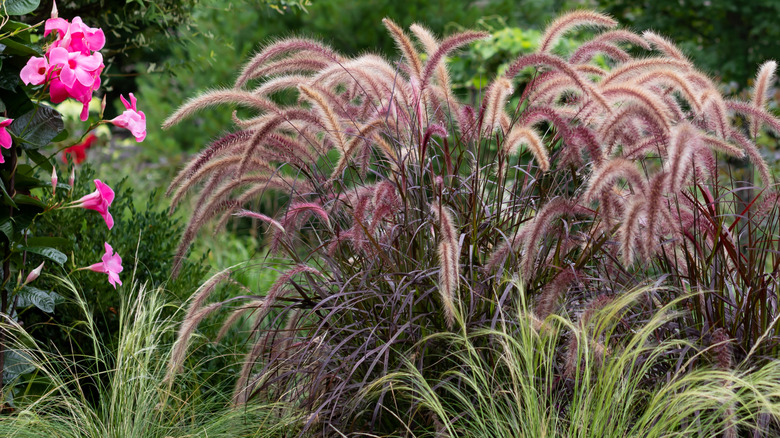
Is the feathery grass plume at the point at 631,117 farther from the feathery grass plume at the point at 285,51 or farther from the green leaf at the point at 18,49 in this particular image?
the green leaf at the point at 18,49

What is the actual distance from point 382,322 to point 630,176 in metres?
0.94

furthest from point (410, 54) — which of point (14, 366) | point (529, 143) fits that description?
point (14, 366)

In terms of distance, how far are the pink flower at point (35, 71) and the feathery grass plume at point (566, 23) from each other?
174 centimetres

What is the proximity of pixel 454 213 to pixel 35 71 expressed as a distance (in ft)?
4.91

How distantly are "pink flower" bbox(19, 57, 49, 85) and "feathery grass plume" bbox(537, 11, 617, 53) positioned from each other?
5.70 feet

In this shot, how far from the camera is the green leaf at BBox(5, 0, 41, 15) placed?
2.61m

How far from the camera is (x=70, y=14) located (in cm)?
412

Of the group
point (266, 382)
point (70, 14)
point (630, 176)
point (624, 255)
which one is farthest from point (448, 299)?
point (70, 14)

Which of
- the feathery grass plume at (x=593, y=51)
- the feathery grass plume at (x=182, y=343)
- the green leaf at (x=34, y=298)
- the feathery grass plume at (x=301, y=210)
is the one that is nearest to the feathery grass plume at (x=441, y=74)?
the feathery grass plume at (x=593, y=51)

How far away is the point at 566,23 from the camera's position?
9.73 ft

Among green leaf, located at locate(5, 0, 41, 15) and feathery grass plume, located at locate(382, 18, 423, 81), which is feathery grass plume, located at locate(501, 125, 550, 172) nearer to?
feathery grass plume, located at locate(382, 18, 423, 81)

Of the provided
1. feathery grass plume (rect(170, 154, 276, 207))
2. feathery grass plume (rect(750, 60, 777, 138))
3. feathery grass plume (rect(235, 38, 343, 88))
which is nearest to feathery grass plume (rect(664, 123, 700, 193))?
feathery grass plume (rect(750, 60, 777, 138))

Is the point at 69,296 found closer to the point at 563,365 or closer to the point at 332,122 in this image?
the point at 332,122

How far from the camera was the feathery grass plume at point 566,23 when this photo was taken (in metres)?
2.93
